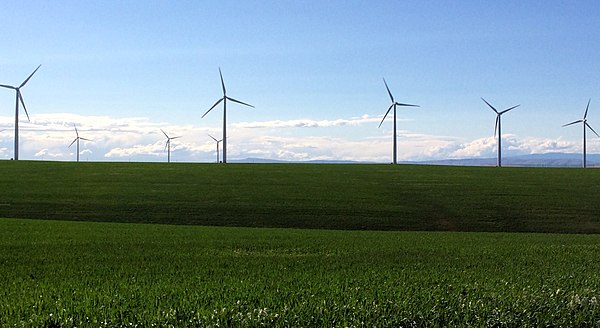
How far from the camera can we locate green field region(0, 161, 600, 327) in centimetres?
867

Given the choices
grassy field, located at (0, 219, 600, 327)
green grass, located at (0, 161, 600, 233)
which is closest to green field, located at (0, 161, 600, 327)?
grassy field, located at (0, 219, 600, 327)

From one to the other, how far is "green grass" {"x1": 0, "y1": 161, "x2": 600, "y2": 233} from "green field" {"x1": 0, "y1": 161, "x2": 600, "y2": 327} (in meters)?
0.20

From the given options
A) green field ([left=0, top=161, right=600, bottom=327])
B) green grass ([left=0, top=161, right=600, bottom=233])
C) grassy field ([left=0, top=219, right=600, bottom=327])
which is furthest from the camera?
green grass ([left=0, top=161, right=600, bottom=233])

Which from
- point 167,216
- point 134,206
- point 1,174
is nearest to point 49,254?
point 167,216

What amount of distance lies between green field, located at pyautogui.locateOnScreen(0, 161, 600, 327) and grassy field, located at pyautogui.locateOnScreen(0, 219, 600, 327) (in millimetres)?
32

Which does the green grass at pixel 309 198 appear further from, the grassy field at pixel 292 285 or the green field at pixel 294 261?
the grassy field at pixel 292 285

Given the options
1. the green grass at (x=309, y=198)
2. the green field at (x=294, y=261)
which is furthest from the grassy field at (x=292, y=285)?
the green grass at (x=309, y=198)

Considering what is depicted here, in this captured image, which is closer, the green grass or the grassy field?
the grassy field

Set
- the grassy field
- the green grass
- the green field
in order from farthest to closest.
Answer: the green grass, the green field, the grassy field

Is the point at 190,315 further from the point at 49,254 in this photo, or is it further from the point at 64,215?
the point at 64,215

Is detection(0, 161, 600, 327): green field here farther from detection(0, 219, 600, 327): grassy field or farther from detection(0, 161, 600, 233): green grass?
detection(0, 161, 600, 233): green grass

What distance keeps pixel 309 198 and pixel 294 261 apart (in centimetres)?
2753

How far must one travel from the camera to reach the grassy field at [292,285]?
8.46m

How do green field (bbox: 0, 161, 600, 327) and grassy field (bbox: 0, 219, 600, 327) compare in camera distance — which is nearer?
grassy field (bbox: 0, 219, 600, 327)
